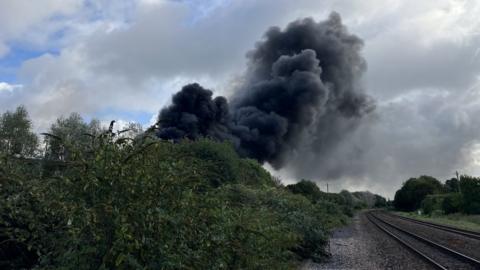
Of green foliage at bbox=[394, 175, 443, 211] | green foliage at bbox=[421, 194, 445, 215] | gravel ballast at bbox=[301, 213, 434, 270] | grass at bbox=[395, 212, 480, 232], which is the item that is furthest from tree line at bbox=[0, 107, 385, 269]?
green foliage at bbox=[394, 175, 443, 211]

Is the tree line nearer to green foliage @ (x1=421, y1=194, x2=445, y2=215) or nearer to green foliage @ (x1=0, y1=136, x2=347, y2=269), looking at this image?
green foliage @ (x1=0, y1=136, x2=347, y2=269)

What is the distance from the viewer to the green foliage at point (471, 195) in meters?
51.6

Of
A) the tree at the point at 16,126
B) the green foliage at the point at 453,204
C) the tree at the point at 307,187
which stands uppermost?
the tree at the point at 16,126

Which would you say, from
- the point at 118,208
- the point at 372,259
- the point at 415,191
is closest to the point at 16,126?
the point at 372,259

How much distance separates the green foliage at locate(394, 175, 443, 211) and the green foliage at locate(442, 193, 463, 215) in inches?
1549

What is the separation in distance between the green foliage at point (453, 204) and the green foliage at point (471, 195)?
190cm

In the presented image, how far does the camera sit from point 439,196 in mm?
72688

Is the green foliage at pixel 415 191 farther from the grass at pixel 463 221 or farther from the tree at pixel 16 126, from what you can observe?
the tree at pixel 16 126

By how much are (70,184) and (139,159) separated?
66 cm

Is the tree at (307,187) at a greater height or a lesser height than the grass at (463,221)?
greater

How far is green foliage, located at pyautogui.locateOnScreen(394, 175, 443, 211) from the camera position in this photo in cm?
10100

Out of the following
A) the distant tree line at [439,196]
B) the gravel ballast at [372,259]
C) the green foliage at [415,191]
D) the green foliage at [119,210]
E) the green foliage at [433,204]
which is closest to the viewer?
the green foliage at [119,210]

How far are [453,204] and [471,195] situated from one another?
5919 mm

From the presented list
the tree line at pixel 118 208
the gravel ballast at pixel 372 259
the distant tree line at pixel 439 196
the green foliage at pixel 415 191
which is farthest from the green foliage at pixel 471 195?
the tree line at pixel 118 208
